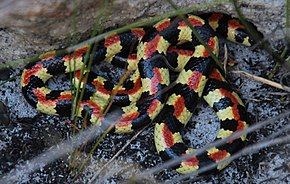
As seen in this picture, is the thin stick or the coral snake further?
the thin stick

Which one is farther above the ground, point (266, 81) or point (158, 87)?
point (158, 87)

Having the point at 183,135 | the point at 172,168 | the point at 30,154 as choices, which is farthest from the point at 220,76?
the point at 30,154

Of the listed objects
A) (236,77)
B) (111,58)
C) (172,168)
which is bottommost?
(172,168)

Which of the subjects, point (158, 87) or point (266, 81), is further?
point (266, 81)

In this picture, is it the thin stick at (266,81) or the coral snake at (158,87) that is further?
the thin stick at (266,81)

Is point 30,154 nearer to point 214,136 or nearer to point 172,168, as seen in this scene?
point 172,168

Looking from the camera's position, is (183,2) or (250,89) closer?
(183,2)

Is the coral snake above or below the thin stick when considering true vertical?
above

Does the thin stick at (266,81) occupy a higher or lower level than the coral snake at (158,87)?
lower
